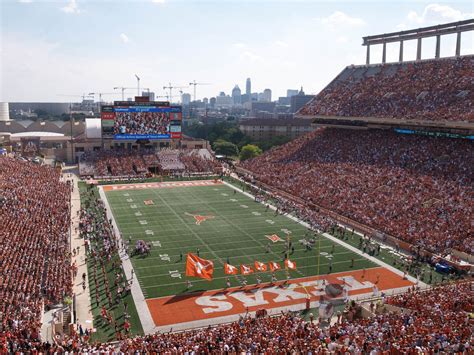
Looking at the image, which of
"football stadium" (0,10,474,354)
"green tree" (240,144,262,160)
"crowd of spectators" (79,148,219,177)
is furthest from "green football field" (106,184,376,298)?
"green tree" (240,144,262,160)

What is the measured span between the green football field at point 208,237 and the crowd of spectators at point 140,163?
10.8 m

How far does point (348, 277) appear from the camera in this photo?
24.7 m

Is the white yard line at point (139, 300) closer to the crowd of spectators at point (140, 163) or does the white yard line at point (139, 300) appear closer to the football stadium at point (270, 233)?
the football stadium at point (270, 233)

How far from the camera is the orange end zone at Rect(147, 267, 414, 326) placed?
20375 mm

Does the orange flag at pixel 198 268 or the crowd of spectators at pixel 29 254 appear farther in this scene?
the orange flag at pixel 198 268

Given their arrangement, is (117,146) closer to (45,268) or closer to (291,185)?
(291,185)

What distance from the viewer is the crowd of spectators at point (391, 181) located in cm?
3023

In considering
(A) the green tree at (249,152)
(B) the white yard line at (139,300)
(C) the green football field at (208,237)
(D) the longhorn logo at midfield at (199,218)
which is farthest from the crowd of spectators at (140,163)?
(B) the white yard line at (139,300)

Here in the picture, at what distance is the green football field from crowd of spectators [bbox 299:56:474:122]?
17463mm

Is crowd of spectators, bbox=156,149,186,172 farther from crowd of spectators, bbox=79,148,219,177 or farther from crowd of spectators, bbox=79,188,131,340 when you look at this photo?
crowd of spectators, bbox=79,188,131,340

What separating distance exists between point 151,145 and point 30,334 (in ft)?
153

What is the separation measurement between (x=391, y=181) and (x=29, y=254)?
27245 millimetres

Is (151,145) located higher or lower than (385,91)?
lower

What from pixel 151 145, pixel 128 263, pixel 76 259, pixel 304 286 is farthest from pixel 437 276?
pixel 151 145
